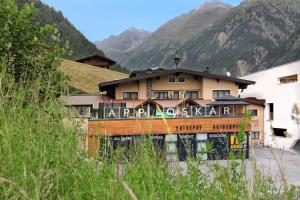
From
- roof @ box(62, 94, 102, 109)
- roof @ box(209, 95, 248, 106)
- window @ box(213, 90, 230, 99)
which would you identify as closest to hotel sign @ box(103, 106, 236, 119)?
roof @ box(209, 95, 248, 106)

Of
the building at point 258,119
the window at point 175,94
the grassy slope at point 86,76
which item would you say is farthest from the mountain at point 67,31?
the window at point 175,94

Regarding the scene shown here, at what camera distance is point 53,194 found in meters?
2.80

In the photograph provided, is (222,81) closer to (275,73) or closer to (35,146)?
(275,73)

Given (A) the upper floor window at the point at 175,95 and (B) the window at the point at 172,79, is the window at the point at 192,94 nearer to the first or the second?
(A) the upper floor window at the point at 175,95

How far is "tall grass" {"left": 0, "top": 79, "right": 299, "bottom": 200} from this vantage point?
2.67 metres

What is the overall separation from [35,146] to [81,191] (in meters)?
0.62

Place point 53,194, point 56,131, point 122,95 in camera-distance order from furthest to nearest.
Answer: point 122,95 → point 56,131 → point 53,194

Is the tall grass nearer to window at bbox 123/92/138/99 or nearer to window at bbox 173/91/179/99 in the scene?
window at bbox 123/92/138/99

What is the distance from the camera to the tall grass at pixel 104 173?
105 inches

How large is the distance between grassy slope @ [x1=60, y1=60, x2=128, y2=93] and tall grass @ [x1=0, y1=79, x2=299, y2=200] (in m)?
75.7

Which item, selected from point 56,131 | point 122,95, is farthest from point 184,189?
point 122,95

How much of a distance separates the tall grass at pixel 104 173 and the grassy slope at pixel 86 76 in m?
75.7

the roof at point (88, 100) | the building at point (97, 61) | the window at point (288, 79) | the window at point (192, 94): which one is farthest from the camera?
the building at point (97, 61)

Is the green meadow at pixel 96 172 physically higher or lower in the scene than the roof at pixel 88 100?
lower
